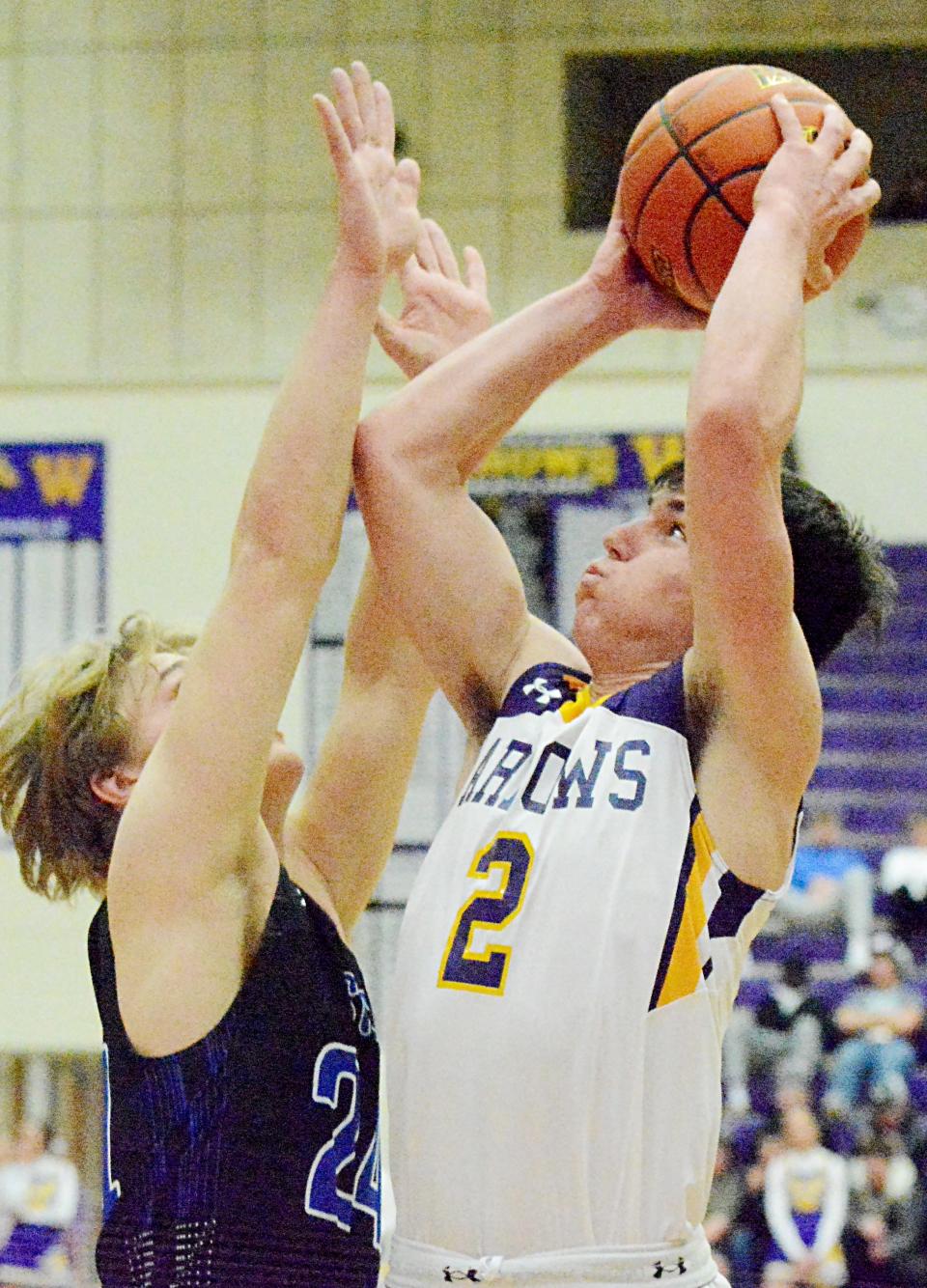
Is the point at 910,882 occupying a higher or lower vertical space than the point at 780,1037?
higher

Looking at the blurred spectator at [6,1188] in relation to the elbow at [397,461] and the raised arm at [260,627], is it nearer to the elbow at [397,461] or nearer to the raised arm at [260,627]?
the raised arm at [260,627]

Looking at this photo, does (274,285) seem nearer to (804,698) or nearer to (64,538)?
(64,538)

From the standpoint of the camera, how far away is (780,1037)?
6.75 m

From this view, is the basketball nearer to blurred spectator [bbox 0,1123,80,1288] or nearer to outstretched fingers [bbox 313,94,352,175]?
outstretched fingers [bbox 313,94,352,175]

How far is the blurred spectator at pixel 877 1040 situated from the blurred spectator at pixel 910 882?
154mm

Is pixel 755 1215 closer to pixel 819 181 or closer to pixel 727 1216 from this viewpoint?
pixel 727 1216

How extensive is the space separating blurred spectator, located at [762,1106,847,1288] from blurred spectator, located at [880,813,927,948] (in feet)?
2.86

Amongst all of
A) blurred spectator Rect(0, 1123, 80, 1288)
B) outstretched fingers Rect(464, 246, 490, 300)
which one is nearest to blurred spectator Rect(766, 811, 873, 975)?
blurred spectator Rect(0, 1123, 80, 1288)

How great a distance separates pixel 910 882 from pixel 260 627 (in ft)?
17.3

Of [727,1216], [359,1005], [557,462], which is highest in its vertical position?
[359,1005]

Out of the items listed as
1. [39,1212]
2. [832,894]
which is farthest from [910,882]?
[39,1212]

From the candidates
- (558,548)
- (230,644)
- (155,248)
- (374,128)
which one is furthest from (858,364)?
(230,644)

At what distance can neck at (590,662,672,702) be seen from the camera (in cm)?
241

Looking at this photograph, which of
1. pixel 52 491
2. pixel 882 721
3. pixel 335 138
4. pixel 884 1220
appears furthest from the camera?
pixel 52 491
